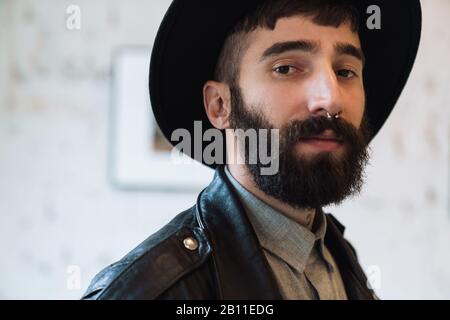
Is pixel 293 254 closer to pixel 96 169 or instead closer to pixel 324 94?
pixel 324 94

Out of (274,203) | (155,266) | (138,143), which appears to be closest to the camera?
(155,266)

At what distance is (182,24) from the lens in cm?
81

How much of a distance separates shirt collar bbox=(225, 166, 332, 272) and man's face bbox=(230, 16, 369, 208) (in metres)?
0.03

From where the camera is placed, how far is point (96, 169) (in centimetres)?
200

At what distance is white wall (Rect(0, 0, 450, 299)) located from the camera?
193cm

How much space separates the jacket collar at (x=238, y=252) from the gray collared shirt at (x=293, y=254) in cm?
3

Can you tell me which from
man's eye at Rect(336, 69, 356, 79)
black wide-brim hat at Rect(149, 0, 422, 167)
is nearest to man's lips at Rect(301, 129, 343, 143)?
man's eye at Rect(336, 69, 356, 79)

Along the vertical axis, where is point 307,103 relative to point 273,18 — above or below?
below

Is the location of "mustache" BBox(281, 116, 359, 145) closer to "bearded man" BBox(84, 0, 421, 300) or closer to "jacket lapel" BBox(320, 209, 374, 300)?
"bearded man" BBox(84, 0, 421, 300)

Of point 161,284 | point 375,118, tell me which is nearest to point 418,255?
point 375,118

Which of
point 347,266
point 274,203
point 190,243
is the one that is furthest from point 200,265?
point 347,266

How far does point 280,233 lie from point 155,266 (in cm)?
19
